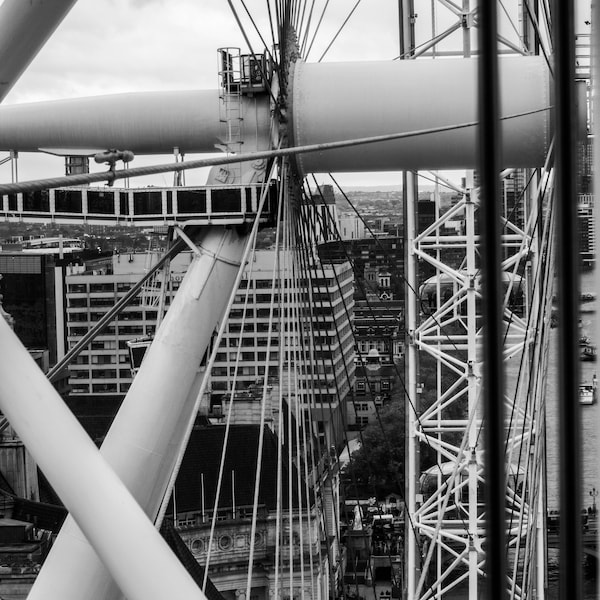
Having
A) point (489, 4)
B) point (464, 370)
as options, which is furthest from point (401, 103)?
point (464, 370)

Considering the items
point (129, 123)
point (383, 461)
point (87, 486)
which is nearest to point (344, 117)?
point (129, 123)

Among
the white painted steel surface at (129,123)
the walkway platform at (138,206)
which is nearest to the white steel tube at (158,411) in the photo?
the walkway platform at (138,206)

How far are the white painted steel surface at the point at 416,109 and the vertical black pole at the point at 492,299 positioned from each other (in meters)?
4.98

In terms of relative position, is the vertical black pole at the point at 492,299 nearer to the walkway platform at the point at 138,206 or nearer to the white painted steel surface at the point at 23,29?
the white painted steel surface at the point at 23,29

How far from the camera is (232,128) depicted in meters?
8.09

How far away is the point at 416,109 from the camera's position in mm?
7559

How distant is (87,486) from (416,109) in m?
3.03

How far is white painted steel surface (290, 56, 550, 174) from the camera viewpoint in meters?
7.57

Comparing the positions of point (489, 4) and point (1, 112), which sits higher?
point (1, 112)

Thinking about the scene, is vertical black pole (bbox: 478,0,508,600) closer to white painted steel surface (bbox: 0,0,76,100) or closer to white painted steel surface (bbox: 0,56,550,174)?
white painted steel surface (bbox: 0,0,76,100)

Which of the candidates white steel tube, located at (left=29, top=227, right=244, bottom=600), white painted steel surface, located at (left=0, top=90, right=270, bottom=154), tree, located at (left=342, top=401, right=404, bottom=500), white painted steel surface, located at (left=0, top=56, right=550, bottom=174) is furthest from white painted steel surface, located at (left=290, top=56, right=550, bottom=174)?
tree, located at (left=342, top=401, right=404, bottom=500)

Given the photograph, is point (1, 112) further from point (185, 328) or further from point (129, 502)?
point (129, 502)

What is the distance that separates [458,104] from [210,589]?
156 feet

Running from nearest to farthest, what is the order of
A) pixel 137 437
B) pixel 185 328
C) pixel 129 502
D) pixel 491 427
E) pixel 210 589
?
pixel 491 427 → pixel 129 502 → pixel 137 437 → pixel 185 328 → pixel 210 589
